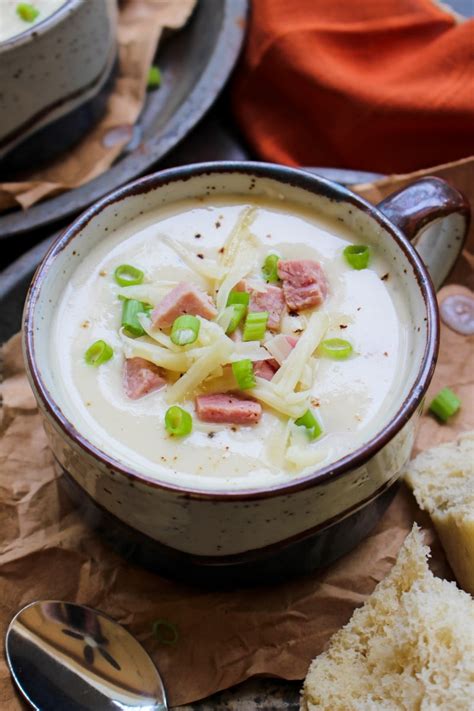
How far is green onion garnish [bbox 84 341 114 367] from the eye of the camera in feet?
5.42

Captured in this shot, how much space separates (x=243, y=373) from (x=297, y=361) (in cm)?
10

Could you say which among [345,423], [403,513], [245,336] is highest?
[245,336]

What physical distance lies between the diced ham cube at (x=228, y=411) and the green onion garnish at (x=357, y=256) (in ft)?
1.29

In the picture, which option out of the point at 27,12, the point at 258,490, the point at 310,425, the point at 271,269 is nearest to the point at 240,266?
the point at 271,269

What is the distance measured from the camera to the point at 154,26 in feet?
9.39

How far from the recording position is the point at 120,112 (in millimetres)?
2711

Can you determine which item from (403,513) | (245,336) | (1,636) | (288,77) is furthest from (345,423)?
(288,77)

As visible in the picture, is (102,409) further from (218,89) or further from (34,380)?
(218,89)

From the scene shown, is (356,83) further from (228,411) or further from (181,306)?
(228,411)

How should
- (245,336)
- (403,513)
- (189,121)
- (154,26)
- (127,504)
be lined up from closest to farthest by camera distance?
(127,504), (245,336), (403,513), (189,121), (154,26)

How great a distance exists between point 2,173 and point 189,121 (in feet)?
1.77

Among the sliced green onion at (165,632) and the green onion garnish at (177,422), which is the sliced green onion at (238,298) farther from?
the sliced green onion at (165,632)

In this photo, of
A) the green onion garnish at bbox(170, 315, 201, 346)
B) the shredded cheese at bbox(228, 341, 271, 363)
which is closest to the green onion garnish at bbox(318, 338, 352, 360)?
the shredded cheese at bbox(228, 341, 271, 363)

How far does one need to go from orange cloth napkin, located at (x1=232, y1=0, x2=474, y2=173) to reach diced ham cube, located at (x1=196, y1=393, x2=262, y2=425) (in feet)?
3.99
